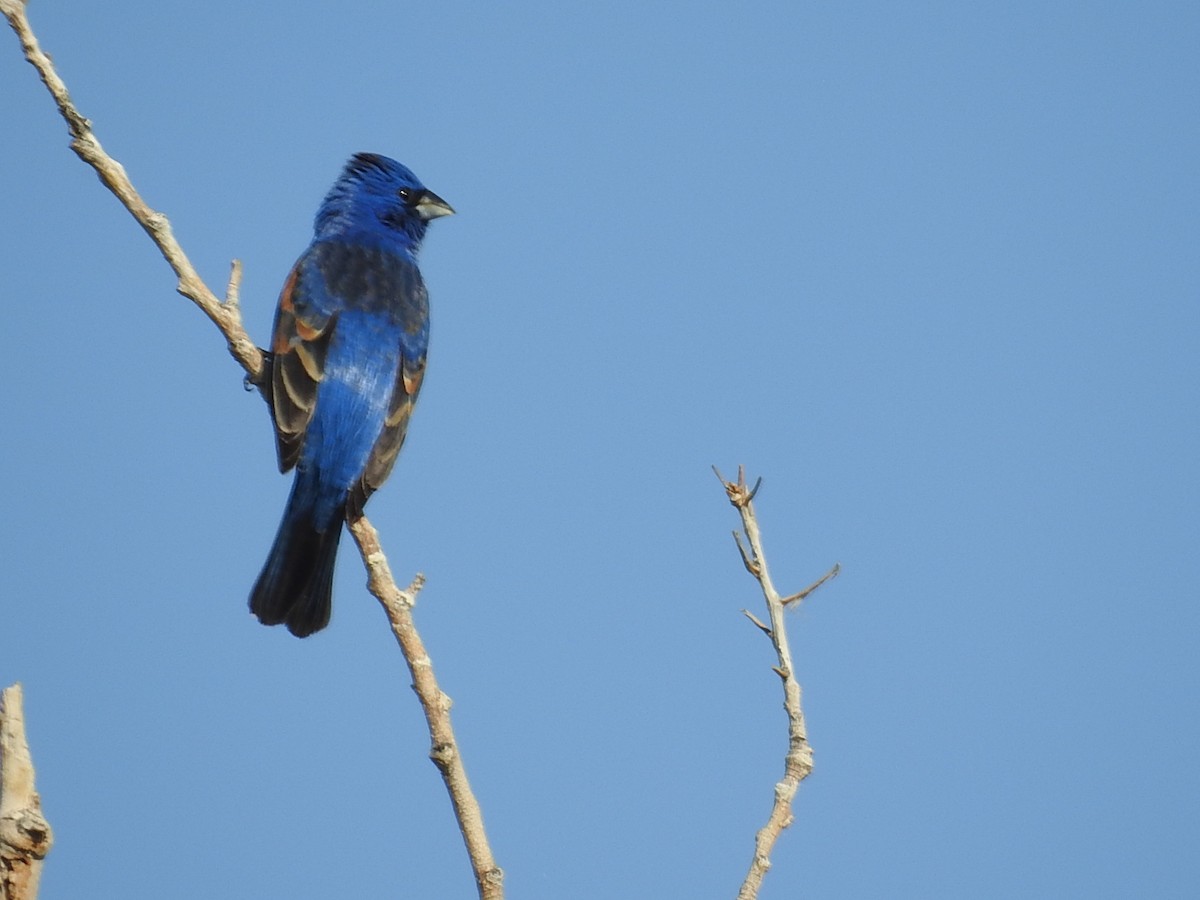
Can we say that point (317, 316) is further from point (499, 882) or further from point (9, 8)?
point (499, 882)

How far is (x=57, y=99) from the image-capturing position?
5.71 metres

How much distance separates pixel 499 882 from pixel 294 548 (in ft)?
9.33

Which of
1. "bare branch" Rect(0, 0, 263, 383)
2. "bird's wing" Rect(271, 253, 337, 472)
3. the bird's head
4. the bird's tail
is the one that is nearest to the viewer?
"bare branch" Rect(0, 0, 263, 383)

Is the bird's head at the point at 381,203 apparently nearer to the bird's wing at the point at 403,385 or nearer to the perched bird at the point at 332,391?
the perched bird at the point at 332,391

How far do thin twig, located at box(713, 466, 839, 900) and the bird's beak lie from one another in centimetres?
489

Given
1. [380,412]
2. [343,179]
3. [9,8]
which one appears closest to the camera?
[9,8]

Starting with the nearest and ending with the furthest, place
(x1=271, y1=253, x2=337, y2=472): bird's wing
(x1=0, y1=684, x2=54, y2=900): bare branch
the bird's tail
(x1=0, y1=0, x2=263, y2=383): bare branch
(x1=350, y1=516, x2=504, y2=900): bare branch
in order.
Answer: (x1=0, y1=684, x2=54, y2=900): bare branch < (x1=350, y1=516, x2=504, y2=900): bare branch < (x1=0, y1=0, x2=263, y2=383): bare branch < the bird's tail < (x1=271, y1=253, x2=337, y2=472): bird's wing

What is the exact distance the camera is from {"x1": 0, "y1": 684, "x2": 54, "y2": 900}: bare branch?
3758 millimetres

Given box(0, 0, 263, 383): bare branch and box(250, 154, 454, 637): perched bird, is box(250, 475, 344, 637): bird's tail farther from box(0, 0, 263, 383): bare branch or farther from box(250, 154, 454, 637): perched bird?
box(0, 0, 263, 383): bare branch

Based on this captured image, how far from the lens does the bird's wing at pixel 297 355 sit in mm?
6949

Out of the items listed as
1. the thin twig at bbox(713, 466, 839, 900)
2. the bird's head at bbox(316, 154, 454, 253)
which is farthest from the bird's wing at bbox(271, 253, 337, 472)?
the thin twig at bbox(713, 466, 839, 900)

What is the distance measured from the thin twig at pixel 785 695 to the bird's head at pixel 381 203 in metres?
4.76

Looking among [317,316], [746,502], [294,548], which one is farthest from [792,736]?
[317,316]

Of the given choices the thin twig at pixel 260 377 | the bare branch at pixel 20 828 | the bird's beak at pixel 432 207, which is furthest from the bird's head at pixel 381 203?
the bare branch at pixel 20 828
